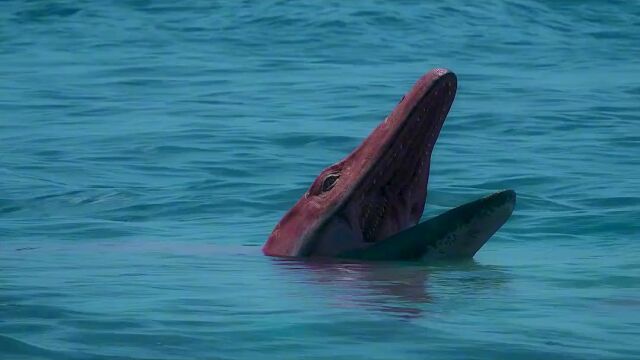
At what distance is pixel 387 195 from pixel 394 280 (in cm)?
63

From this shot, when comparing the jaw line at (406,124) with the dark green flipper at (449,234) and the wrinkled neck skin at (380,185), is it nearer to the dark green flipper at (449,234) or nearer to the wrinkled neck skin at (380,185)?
the wrinkled neck skin at (380,185)

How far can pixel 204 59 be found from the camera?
19.9 meters

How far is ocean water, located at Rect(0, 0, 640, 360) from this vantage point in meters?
4.98

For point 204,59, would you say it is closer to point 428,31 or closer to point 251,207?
point 428,31

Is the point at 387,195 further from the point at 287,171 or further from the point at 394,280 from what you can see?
the point at 287,171

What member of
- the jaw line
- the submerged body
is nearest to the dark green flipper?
the submerged body

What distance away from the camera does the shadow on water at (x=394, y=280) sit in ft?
17.8

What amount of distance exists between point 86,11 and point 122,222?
55.8 feet

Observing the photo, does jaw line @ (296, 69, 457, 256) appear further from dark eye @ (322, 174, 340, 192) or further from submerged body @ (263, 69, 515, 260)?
dark eye @ (322, 174, 340, 192)

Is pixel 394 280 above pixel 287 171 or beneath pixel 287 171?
above

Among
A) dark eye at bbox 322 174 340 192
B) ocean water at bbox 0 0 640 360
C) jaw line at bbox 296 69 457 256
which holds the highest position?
jaw line at bbox 296 69 457 256

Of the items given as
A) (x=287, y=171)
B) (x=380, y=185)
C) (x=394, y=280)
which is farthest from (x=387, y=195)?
(x=287, y=171)

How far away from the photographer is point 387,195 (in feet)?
21.6

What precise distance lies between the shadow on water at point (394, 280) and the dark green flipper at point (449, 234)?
0.19ft
